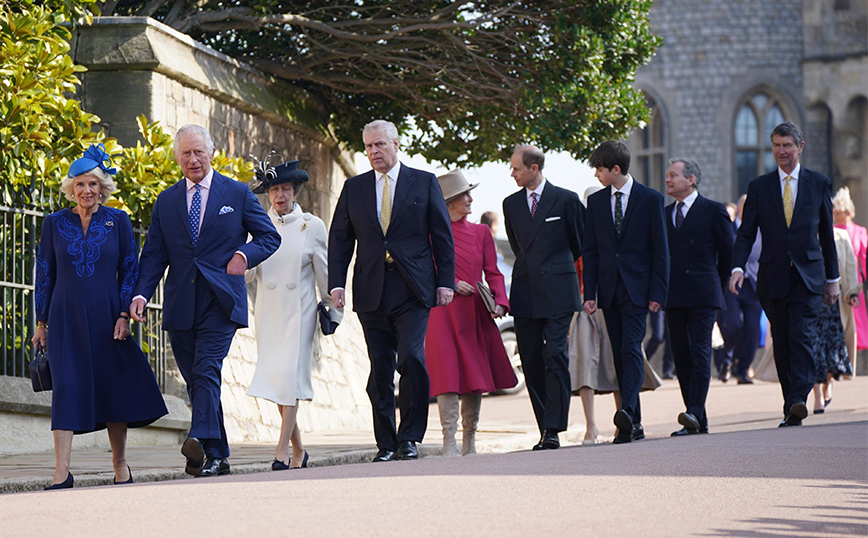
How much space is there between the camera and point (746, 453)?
788 centimetres

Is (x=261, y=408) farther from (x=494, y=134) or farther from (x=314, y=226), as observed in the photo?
(x=494, y=134)

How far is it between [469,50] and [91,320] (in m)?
6.96

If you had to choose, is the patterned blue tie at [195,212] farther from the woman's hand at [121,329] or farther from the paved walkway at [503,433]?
the paved walkway at [503,433]

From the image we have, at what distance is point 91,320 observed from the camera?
7625 millimetres

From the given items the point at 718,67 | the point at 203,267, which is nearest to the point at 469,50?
the point at 203,267

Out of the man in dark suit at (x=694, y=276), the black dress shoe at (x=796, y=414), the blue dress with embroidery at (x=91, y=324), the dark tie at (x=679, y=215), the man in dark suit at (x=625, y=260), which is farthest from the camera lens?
the dark tie at (x=679, y=215)

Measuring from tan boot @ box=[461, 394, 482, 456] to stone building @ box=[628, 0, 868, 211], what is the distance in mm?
22964

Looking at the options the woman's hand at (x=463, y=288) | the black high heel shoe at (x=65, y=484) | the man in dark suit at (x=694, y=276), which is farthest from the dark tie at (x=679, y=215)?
the black high heel shoe at (x=65, y=484)

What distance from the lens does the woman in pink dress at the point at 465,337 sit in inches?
356

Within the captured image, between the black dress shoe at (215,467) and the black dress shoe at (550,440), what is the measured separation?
2.19 meters

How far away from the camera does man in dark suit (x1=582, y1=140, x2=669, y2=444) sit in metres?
9.66

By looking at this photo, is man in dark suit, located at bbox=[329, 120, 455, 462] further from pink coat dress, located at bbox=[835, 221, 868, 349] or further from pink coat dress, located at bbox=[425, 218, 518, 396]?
pink coat dress, located at bbox=[835, 221, 868, 349]

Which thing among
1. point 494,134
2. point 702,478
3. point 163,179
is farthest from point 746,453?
point 494,134

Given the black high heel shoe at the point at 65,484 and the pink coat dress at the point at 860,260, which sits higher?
the pink coat dress at the point at 860,260
